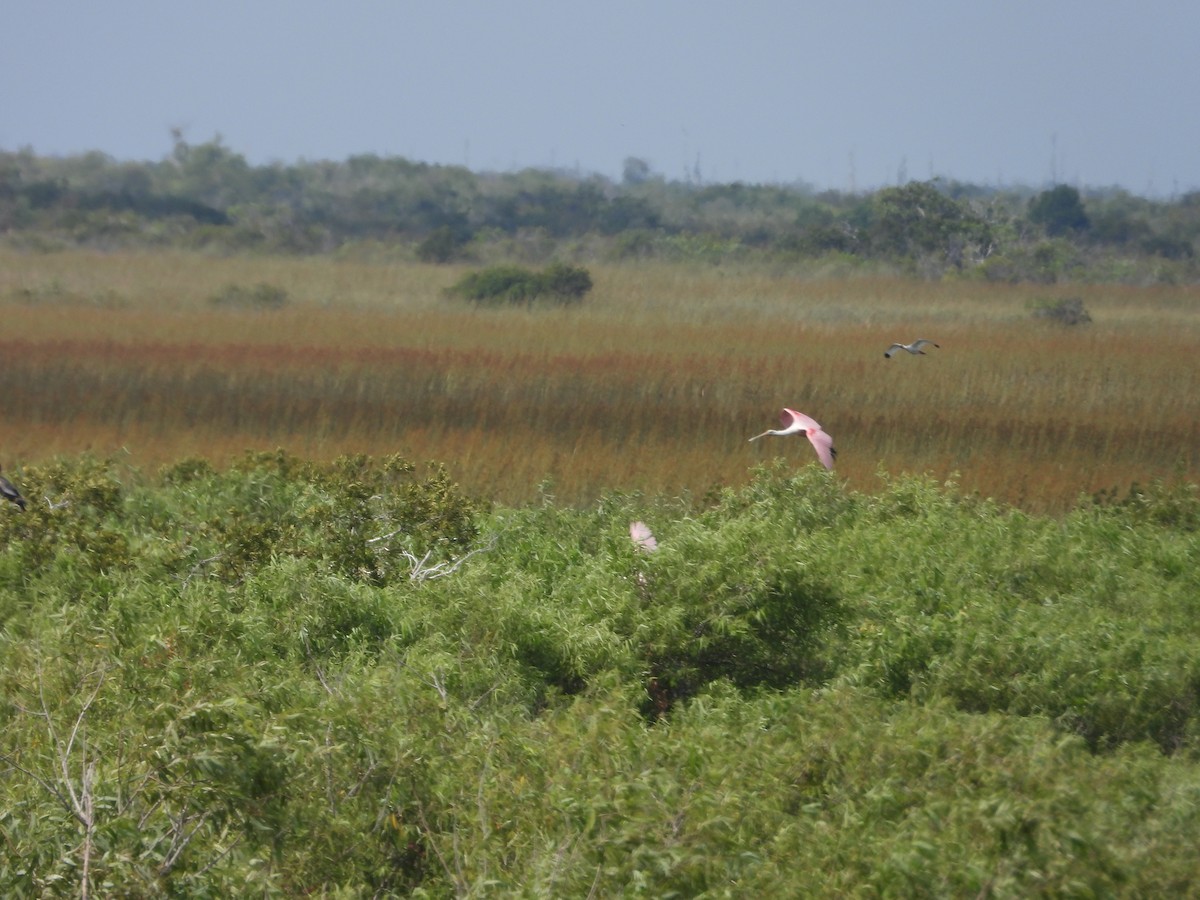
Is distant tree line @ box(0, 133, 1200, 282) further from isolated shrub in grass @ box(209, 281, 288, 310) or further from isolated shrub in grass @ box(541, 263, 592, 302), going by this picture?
isolated shrub in grass @ box(209, 281, 288, 310)

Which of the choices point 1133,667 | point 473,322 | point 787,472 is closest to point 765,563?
point 1133,667

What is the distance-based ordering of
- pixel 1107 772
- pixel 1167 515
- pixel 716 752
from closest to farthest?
pixel 1107 772, pixel 716 752, pixel 1167 515

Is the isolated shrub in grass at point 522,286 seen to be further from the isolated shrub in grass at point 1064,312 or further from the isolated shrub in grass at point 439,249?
the isolated shrub in grass at point 439,249

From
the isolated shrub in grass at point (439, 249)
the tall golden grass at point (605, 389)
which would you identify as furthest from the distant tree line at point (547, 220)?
the tall golden grass at point (605, 389)

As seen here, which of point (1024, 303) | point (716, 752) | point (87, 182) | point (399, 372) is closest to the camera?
point (716, 752)

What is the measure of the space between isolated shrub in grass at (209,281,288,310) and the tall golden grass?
0.31 m

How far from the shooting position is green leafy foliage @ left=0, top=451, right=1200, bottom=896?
10.2 feet

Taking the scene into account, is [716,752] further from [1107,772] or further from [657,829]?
[1107,772]

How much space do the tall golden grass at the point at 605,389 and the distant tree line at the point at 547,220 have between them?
8.97 m

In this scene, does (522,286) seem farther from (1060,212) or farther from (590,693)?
(1060,212)

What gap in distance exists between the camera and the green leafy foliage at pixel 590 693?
10.2 ft

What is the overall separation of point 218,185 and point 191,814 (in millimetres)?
45527

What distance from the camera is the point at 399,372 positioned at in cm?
1353

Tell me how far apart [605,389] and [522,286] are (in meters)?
8.38
